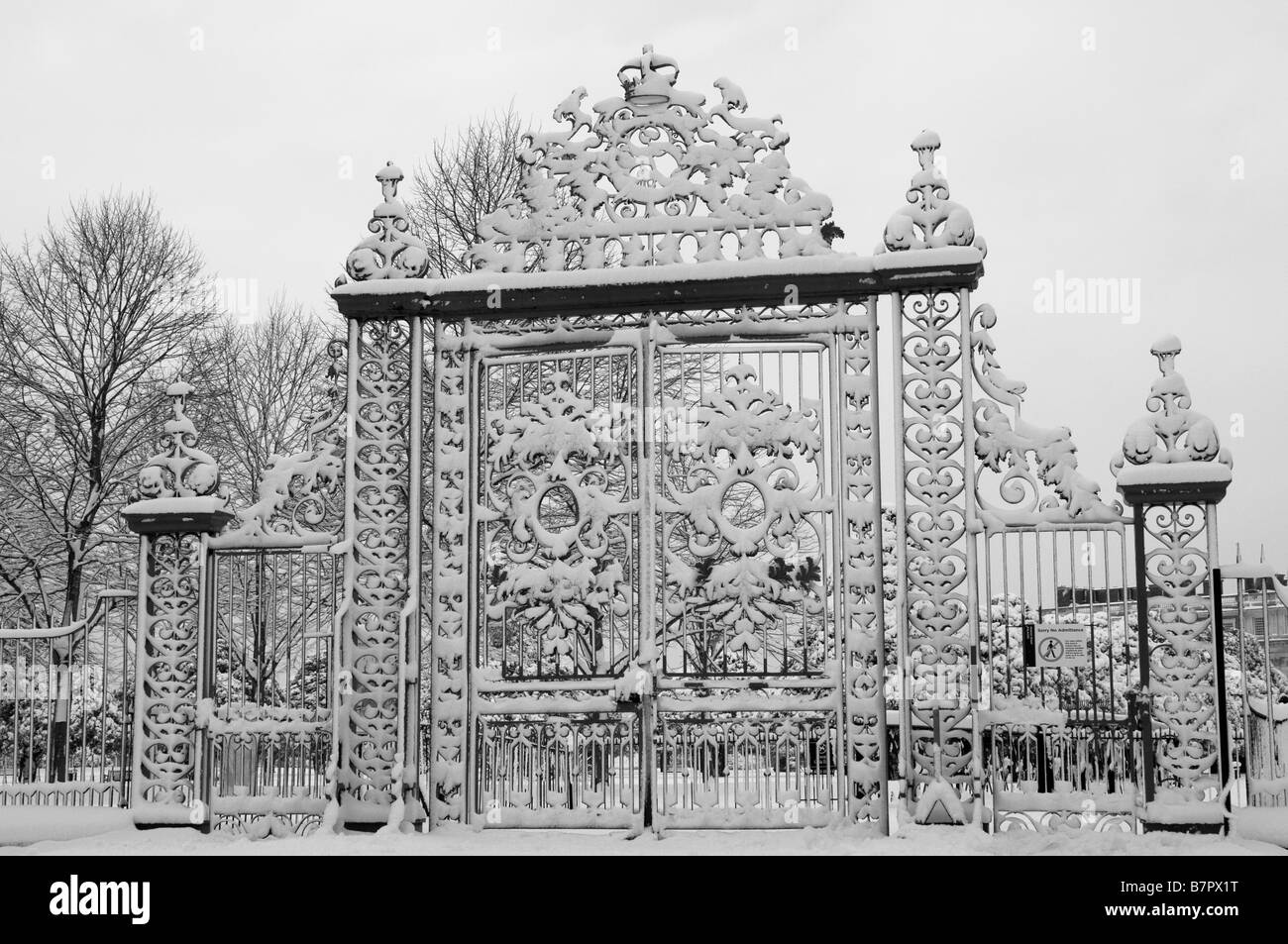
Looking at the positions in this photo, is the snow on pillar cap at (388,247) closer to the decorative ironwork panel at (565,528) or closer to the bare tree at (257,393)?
the decorative ironwork panel at (565,528)

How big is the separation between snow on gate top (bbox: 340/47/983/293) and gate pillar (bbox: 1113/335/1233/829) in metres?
1.57

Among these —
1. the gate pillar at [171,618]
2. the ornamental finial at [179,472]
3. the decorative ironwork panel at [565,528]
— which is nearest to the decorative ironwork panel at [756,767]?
the decorative ironwork panel at [565,528]

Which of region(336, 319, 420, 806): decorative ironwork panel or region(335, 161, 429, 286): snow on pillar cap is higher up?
region(335, 161, 429, 286): snow on pillar cap

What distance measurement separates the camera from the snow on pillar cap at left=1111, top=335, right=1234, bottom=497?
698cm

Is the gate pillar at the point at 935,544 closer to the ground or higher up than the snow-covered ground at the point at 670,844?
higher up

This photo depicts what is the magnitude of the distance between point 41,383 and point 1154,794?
1530 cm

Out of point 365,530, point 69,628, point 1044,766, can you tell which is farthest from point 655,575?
point 69,628

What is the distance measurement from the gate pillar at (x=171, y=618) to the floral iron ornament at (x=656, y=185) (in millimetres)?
2330

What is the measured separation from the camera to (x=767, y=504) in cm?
759

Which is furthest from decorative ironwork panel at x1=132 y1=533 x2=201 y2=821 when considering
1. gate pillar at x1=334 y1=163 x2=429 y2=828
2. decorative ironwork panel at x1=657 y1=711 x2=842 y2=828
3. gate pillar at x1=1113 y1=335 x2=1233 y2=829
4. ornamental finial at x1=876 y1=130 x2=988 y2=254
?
gate pillar at x1=1113 y1=335 x2=1233 y2=829

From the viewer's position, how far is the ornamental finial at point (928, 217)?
7.51 meters

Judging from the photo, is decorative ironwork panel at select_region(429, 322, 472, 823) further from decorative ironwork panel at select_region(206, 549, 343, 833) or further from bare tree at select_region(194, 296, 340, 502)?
bare tree at select_region(194, 296, 340, 502)

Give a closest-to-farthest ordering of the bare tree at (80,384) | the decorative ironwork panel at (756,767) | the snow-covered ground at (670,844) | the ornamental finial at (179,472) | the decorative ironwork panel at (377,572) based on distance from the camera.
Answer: the snow-covered ground at (670,844)
the decorative ironwork panel at (756,767)
the decorative ironwork panel at (377,572)
the ornamental finial at (179,472)
the bare tree at (80,384)

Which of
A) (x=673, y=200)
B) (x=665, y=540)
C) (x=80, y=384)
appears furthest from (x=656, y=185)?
(x=80, y=384)
